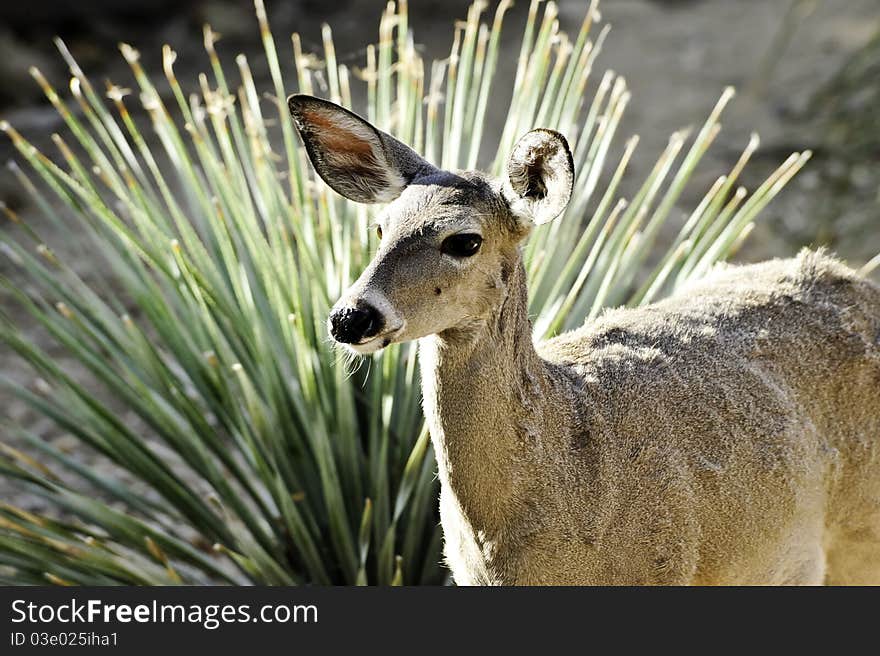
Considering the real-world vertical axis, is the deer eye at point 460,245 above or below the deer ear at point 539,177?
below

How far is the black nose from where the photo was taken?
2447 millimetres

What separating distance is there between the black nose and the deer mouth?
2 centimetres

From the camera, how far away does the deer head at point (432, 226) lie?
2525 millimetres

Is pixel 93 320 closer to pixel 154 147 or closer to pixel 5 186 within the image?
pixel 5 186

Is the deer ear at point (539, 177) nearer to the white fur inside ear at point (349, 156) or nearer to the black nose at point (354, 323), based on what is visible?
the white fur inside ear at point (349, 156)

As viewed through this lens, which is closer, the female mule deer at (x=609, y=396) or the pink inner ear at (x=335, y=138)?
the female mule deer at (x=609, y=396)

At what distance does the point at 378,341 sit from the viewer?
2.51 m

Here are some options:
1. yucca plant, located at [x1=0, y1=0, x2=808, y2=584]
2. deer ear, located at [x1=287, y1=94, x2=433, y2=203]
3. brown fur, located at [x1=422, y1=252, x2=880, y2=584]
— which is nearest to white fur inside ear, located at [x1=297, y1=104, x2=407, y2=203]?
deer ear, located at [x1=287, y1=94, x2=433, y2=203]

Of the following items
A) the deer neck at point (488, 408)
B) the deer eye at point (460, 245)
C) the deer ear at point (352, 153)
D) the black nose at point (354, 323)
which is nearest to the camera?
the black nose at point (354, 323)

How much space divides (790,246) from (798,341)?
4.03m

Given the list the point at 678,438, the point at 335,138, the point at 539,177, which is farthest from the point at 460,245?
the point at 678,438

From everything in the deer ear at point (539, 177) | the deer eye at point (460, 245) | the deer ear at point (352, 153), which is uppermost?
the deer ear at point (352, 153)

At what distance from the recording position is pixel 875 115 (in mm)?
7688

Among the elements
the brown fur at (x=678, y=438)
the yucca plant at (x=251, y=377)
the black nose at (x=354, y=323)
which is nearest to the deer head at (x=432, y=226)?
the black nose at (x=354, y=323)
